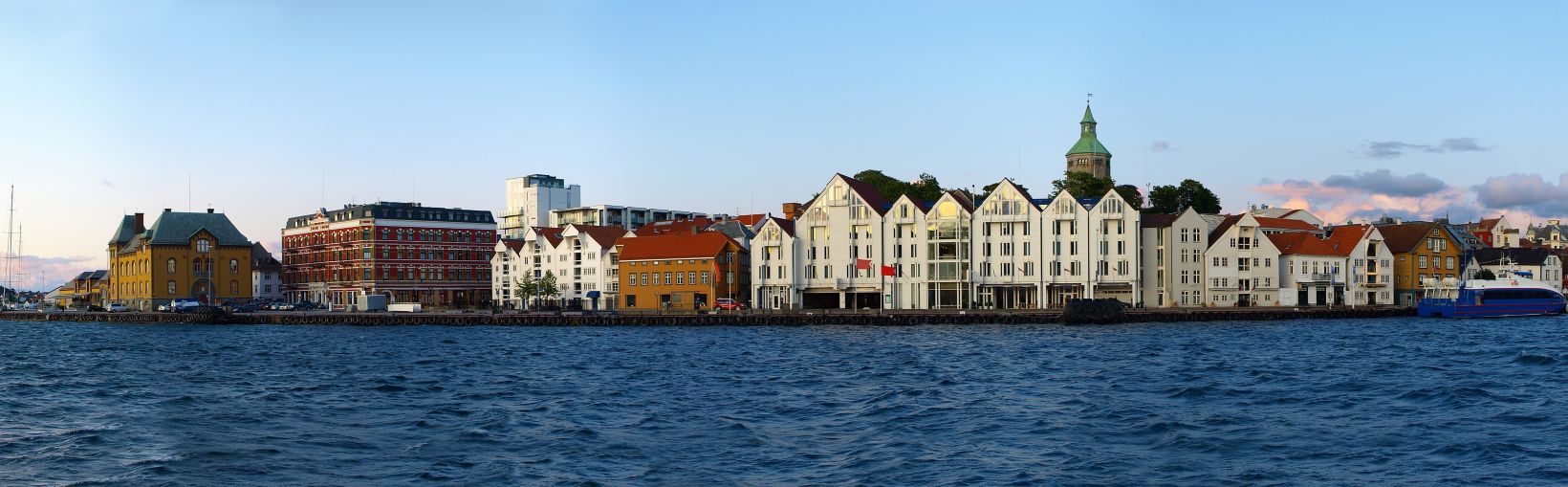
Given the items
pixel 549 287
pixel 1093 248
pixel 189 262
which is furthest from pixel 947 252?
pixel 189 262

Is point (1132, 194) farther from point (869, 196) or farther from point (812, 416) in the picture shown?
point (812, 416)

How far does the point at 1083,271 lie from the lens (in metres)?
98.4

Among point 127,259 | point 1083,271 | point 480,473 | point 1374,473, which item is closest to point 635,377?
point 480,473

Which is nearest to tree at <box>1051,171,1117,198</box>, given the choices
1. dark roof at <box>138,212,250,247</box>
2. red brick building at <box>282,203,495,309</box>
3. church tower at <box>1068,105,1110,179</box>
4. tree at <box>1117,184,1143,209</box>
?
tree at <box>1117,184,1143,209</box>

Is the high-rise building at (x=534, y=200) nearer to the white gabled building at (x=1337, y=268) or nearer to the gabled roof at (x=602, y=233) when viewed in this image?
the gabled roof at (x=602, y=233)

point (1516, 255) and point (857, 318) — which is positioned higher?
point (1516, 255)

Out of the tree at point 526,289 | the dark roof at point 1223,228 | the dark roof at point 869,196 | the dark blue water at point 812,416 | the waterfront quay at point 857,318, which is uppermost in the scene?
the dark roof at point 869,196

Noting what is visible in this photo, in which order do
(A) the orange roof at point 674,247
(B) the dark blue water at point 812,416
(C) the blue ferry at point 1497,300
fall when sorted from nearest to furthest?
(B) the dark blue water at point 812,416 < (C) the blue ferry at point 1497,300 < (A) the orange roof at point 674,247

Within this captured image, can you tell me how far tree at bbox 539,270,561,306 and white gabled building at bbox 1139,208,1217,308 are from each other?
5168 centimetres

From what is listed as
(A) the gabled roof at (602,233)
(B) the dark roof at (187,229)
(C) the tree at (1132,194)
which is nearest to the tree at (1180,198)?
(C) the tree at (1132,194)

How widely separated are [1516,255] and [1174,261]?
39.8 m

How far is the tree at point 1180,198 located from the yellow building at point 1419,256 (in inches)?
673

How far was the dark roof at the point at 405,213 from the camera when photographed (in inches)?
5595

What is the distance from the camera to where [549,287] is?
400ft
